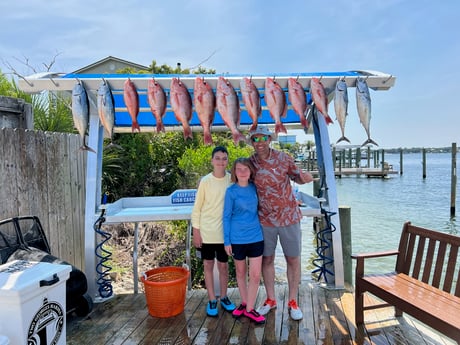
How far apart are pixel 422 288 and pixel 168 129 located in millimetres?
3138

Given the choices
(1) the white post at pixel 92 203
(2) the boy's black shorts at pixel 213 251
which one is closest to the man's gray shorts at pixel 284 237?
(2) the boy's black shorts at pixel 213 251

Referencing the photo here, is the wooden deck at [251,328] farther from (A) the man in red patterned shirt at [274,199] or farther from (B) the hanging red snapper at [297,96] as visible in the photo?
(B) the hanging red snapper at [297,96]

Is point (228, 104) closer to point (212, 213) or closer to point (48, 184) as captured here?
point (212, 213)

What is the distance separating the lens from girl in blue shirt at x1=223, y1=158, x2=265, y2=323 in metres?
2.90

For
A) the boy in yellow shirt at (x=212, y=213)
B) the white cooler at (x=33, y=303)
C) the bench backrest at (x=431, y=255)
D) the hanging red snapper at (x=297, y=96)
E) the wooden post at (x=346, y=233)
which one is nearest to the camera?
the white cooler at (x=33, y=303)

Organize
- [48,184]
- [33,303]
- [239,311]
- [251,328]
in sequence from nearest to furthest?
[33,303], [251,328], [239,311], [48,184]

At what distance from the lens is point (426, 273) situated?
2.88 meters

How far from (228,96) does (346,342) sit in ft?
7.23

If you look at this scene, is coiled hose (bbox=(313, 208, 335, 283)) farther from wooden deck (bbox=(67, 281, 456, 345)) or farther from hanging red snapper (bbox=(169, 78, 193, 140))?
hanging red snapper (bbox=(169, 78, 193, 140))

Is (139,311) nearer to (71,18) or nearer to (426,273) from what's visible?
(426,273)

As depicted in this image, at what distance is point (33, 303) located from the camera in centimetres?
192

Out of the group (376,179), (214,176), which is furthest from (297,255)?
(376,179)

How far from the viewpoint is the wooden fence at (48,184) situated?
2.91 m

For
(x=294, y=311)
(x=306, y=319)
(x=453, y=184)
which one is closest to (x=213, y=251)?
(x=294, y=311)
